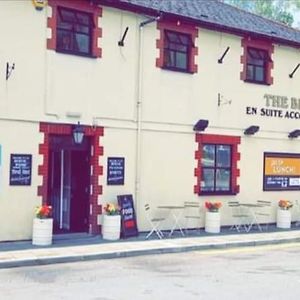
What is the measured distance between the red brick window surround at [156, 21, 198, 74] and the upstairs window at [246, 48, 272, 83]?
7.27 feet

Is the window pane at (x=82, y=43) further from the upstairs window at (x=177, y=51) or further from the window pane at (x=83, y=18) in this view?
the upstairs window at (x=177, y=51)

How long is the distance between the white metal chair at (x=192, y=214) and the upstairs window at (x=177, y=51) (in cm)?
368

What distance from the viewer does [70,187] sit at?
50.9ft

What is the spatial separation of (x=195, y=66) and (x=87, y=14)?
142 inches

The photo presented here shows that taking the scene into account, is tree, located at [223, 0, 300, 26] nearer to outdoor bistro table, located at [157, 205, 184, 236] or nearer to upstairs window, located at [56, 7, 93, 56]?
outdoor bistro table, located at [157, 205, 184, 236]

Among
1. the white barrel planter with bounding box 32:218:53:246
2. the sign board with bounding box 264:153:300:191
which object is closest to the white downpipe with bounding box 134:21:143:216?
the white barrel planter with bounding box 32:218:53:246

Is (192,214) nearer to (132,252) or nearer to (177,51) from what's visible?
(132,252)

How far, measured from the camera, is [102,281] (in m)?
10.1

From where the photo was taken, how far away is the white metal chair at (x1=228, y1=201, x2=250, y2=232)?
58.2ft

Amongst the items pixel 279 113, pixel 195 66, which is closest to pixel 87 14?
pixel 195 66

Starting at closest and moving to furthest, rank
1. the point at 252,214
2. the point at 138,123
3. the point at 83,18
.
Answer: the point at 83,18 → the point at 138,123 → the point at 252,214

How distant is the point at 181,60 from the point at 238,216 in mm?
4785

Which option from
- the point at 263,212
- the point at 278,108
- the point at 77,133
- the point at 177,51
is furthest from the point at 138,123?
the point at 278,108

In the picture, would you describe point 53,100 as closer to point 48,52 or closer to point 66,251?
point 48,52
